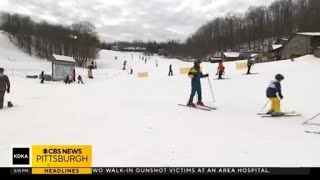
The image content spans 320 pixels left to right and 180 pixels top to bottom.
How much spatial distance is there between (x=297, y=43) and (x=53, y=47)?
1966 inches

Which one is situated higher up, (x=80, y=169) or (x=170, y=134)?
(x=80, y=169)

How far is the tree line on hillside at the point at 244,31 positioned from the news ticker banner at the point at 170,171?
288ft

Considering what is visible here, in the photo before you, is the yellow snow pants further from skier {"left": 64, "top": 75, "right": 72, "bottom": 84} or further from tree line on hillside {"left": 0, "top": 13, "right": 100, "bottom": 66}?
tree line on hillside {"left": 0, "top": 13, "right": 100, "bottom": 66}

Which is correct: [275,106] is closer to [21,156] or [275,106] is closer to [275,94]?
[275,94]

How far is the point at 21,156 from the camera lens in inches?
194

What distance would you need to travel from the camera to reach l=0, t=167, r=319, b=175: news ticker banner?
15.0 ft

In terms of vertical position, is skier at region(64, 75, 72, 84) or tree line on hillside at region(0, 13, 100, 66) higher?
tree line on hillside at region(0, 13, 100, 66)

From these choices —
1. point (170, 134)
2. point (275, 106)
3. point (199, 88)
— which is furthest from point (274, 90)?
point (170, 134)

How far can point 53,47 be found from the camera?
80.3 metres

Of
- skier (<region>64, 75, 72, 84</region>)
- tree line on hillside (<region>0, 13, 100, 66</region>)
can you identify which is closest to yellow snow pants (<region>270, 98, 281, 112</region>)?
skier (<region>64, 75, 72, 84</region>)

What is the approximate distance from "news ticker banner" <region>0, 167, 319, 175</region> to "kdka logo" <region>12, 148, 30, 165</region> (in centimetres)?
16

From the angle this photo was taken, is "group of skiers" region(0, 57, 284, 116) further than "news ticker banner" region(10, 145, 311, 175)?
Yes

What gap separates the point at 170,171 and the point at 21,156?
2.01 metres
